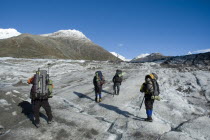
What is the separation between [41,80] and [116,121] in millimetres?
4192

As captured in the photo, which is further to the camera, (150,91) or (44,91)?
(150,91)

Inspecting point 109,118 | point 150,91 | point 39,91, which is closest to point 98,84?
point 109,118

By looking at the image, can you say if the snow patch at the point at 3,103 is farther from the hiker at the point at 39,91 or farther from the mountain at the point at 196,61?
the mountain at the point at 196,61

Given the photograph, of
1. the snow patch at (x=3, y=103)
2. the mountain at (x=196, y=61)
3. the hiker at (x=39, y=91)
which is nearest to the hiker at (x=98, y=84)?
the hiker at (x=39, y=91)

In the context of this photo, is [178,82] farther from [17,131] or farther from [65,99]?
[17,131]

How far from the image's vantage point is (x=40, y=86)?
8.31 m

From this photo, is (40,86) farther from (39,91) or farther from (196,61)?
(196,61)

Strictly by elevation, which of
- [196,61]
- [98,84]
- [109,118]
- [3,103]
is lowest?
[109,118]

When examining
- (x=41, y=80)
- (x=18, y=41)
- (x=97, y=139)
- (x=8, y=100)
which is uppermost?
(x=18, y=41)

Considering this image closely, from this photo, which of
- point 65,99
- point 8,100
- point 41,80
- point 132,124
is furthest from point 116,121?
point 8,100

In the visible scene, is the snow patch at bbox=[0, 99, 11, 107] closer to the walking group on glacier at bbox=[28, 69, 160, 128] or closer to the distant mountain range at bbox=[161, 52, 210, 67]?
the walking group on glacier at bbox=[28, 69, 160, 128]

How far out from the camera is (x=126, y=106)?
11.9m

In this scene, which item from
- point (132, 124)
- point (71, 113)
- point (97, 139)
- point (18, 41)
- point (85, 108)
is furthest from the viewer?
point (18, 41)

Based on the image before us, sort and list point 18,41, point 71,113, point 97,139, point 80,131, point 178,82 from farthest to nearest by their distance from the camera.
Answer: point 18,41, point 178,82, point 71,113, point 80,131, point 97,139
